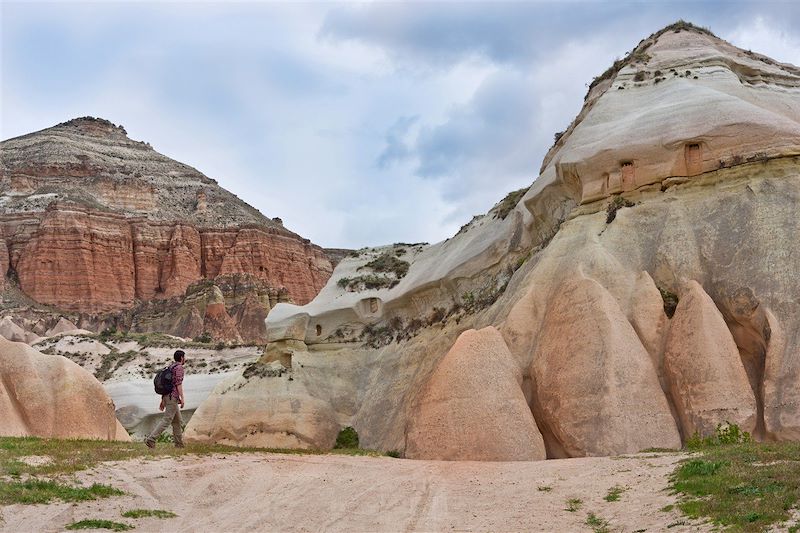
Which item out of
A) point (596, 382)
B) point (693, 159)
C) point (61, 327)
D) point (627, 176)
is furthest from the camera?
point (61, 327)

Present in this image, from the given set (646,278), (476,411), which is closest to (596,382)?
(476,411)

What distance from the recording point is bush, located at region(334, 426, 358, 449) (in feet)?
113

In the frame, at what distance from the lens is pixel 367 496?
45.8ft

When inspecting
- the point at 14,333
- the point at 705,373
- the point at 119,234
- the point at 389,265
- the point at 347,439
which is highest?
the point at 119,234

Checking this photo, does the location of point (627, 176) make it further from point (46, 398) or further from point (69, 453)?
point (46, 398)

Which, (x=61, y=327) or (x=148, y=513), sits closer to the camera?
(x=148, y=513)

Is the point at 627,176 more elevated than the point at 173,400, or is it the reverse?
the point at 627,176

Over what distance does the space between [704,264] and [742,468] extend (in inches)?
426

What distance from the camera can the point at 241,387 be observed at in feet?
125

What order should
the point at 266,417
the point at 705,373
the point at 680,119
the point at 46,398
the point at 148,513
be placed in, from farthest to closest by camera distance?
1. the point at 266,417
2. the point at 46,398
3. the point at 680,119
4. the point at 705,373
5. the point at 148,513

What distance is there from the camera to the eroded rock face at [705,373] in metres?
19.2

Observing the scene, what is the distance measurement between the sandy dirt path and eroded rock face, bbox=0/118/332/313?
92353mm

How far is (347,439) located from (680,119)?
1730cm

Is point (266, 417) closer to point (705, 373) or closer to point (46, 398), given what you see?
point (46, 398)
